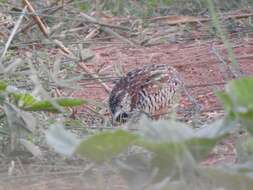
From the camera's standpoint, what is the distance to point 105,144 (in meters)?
2.70

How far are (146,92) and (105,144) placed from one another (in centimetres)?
316

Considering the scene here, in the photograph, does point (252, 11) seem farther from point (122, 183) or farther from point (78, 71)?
point (122, 183)

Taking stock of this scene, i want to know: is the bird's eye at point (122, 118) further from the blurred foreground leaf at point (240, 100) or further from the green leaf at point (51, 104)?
the blurred foreground leaf at point (240, 100)

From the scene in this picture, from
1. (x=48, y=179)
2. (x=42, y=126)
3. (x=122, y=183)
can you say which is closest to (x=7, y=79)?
(x=42, y=126)

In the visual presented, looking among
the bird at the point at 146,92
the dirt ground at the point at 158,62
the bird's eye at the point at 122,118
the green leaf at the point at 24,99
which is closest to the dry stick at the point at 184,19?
the dirt ground at the point at 158,62

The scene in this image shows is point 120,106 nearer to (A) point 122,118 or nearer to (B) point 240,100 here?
(A) point 122,118

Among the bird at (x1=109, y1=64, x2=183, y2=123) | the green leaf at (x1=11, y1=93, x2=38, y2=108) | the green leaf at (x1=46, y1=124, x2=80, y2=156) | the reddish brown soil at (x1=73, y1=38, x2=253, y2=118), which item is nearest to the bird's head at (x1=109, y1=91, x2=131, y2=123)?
the bird at (x1=109, y1=64, x2=183, y2=123)

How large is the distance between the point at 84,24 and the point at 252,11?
5.29 ft

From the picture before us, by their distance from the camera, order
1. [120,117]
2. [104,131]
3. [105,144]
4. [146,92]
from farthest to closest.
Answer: [146,92]
[120,117]
[104,131]
[105,144]

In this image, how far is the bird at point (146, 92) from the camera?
18.7ft

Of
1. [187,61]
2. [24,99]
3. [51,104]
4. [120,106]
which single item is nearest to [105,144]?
[51,104]

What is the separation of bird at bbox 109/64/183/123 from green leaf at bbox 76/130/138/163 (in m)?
2.82

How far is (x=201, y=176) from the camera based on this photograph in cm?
274

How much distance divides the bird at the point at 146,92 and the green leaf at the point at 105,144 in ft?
9.24
